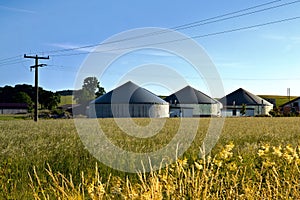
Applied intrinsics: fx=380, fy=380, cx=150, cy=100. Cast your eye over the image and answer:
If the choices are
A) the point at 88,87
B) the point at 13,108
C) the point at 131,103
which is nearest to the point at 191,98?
the point at 131,103

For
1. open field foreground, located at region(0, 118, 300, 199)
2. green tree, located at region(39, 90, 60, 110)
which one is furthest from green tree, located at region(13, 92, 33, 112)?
open field foreground, located at region(0, 118, 300, 199)

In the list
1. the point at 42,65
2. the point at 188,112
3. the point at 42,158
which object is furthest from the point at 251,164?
the point at 188,112

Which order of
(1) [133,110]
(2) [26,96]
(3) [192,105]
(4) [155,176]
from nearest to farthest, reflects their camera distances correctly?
(4) [155,176], (1) [133,110], (3) [192,105], (2) [26,96]

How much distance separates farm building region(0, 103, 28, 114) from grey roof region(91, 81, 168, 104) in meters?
31.7

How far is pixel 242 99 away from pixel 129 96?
1886 inches

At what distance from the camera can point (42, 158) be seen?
7434mm

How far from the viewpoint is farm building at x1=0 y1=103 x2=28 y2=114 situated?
8579cm

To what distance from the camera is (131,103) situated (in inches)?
2352

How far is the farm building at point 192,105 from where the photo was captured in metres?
70.3

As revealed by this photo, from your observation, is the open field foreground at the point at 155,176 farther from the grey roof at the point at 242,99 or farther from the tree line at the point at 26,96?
the grey roof at the point at 242,99

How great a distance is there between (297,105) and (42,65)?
7348cm

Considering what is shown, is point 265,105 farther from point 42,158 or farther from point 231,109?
point 42,158

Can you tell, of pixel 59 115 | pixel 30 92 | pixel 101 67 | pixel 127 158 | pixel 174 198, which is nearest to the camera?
pixel 174 198

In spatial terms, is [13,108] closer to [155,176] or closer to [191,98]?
[191,98]
